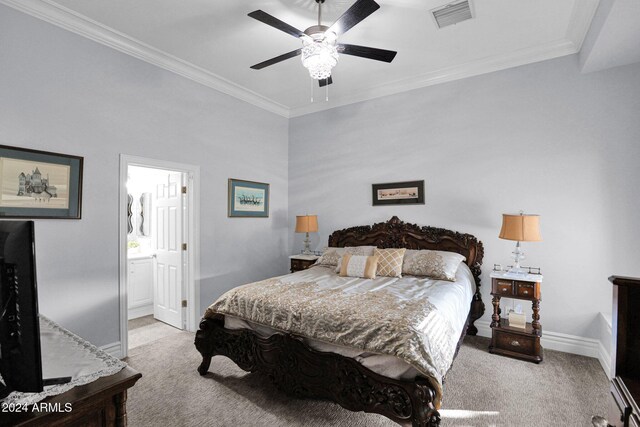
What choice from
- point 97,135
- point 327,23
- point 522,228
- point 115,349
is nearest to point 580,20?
point 522,228

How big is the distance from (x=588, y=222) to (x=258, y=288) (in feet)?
11.1

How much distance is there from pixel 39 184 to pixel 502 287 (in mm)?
4451

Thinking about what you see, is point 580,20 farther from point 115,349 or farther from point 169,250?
point 115,349

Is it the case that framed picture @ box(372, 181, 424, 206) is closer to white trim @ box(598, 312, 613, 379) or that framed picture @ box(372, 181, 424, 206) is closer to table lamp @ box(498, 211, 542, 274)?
table lamp @ box(498, 211, 542, 274)

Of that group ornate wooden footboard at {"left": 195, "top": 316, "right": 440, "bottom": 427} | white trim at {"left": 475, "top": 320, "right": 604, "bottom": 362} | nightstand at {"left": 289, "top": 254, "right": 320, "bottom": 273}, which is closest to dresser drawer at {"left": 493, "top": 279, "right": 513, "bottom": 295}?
white trim at {"left": 475, "top": 320, "right": 604, "bottom": 362}

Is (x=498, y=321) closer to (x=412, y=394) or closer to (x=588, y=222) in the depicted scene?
(x=588, y=222)

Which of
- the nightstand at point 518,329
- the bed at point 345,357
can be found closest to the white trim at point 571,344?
the nightstand at point 518,329

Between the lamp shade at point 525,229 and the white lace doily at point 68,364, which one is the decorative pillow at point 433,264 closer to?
the lamp shade at point 525,229

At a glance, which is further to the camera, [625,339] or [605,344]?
[605,344]

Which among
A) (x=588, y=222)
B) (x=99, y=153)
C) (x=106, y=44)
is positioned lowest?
(x=588, y=222)

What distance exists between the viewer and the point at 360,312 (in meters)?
2.16

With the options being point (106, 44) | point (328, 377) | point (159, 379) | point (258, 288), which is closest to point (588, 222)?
point (328, 377)

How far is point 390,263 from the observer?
350 centimetres

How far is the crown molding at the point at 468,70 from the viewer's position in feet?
11.0
